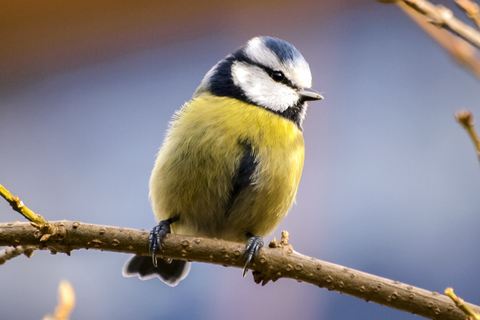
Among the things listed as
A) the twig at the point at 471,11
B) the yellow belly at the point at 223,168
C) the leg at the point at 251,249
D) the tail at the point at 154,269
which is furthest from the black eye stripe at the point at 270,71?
the twig at the point at 471,11

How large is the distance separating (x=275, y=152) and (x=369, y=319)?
106cm

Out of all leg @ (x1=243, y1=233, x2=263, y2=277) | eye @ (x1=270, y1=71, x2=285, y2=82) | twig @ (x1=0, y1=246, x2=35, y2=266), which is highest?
eye @ (x1=270, y1=71, x2=285, y2=82)

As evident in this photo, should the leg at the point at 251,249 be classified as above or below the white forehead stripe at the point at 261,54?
below

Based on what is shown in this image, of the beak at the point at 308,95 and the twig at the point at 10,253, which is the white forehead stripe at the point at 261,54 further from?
the twig at the point at 10,253

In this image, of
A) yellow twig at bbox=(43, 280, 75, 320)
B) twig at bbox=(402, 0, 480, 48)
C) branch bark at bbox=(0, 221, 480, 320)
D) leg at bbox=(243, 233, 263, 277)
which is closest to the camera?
twig at bbox=(402, 0, 480, 48)

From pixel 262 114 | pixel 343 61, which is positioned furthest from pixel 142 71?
pixel 262 114

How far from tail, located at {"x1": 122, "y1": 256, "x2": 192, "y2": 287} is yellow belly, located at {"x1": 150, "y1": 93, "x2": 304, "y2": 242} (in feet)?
0.60

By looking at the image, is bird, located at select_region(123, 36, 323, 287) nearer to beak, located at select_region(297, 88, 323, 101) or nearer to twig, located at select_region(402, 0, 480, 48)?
beak, located at select_region(297, 88, 323, 101)

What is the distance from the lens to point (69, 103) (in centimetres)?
213

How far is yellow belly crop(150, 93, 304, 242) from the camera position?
3.76 ft

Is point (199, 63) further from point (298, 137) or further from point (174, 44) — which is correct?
point (298, 137)

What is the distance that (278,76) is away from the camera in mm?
1305

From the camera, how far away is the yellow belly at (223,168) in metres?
1.15

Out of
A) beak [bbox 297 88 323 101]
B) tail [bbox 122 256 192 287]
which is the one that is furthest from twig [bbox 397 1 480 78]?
tail [bbox 122 256 192 287]
